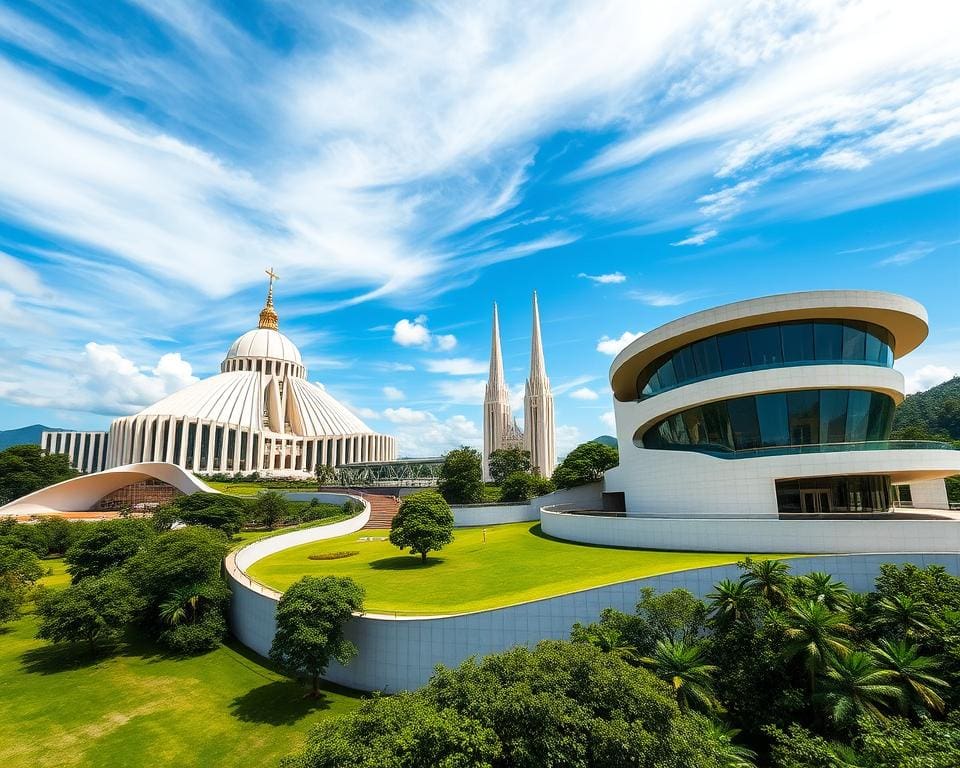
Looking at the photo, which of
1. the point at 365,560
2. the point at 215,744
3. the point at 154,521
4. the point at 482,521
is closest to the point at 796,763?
the point at 215,744

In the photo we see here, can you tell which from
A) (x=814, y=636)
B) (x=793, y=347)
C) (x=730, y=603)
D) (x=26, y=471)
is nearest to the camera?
(x=814, y=636)

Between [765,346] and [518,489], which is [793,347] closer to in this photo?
[765,346]

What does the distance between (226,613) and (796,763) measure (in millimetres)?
21828

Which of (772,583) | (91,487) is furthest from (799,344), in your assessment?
(91,487)

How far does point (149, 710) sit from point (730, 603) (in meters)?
17.9

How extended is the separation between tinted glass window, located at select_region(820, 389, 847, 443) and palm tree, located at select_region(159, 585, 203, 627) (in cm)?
2874

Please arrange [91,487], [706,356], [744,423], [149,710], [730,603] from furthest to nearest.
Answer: [91,487] < [706,356] < [744,423] < [149,710] < [730,603]

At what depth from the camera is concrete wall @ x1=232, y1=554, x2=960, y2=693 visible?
14.6 m

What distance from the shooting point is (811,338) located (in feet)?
74.2

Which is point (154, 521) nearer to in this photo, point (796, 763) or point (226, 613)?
point (226, 613)

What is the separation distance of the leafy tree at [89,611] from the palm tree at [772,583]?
915 inches

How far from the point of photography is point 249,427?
74125 millimetres

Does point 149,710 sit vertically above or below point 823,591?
below

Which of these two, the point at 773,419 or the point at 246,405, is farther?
the point at 246,405
